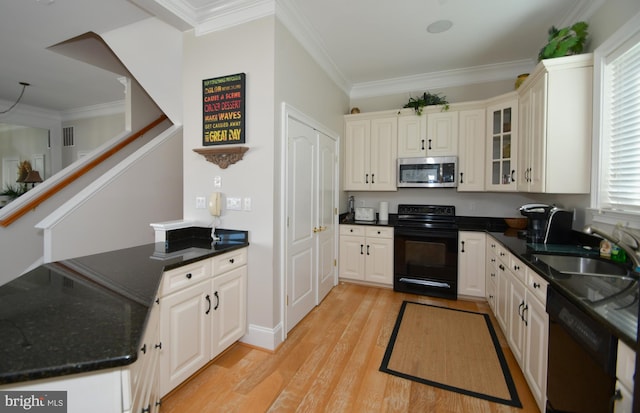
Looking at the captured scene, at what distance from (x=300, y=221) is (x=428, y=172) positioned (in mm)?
1957

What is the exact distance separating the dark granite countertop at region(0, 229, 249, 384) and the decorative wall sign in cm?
114

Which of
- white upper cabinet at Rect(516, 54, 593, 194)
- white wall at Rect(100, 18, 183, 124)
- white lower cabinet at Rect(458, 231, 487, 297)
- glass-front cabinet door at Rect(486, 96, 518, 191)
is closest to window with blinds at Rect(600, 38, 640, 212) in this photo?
white upper cabinet at Rect(516, 54, 593, 194)

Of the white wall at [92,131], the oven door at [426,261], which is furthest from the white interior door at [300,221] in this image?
the white wall at [92,131]

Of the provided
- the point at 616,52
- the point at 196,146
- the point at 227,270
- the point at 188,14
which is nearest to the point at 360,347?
the point at 227,270

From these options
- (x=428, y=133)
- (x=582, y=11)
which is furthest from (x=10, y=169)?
(x=582, y=11)

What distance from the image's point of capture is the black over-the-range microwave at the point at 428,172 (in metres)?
3.45

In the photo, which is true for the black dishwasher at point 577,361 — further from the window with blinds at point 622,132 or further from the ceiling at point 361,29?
the ceiling at point 361,29

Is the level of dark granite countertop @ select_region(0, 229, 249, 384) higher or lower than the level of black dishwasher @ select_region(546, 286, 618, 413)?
higher

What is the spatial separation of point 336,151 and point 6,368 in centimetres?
336

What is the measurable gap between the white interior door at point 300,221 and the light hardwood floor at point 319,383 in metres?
0.31

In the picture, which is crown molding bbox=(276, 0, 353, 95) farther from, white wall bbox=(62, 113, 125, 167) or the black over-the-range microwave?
white wall bbox=(62, 113, 125, 167)

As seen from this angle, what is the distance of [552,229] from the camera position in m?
2.25

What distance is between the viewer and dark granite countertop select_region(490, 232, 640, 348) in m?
0.93

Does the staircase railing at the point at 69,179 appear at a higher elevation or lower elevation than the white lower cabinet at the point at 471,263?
higher
